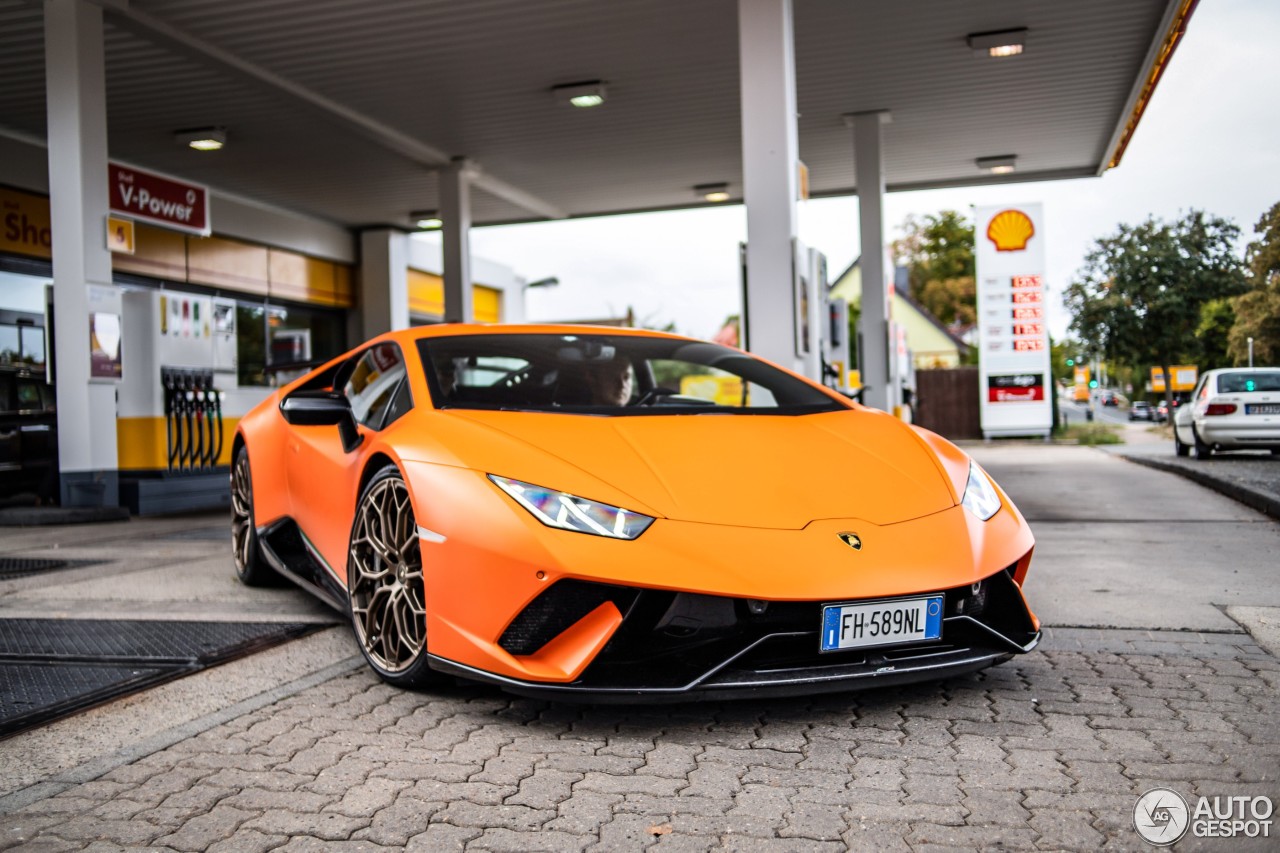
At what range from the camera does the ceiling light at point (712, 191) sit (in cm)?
1822

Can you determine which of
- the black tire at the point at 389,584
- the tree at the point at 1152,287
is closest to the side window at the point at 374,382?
the black tire at the point at 389,584

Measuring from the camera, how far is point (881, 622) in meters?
2.70

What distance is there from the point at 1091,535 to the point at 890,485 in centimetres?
437

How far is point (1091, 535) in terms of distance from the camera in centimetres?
689

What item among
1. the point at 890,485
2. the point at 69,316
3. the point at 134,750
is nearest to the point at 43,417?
the point at 69,316

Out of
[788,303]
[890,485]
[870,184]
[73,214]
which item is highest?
[870,184]

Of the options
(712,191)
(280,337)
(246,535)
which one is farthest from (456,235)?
(246,535)

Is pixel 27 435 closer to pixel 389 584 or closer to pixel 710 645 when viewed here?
pixel 389 584

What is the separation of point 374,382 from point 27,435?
832 cm

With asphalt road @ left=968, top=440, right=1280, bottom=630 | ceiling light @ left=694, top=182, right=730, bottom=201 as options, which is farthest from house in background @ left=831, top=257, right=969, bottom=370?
asphalt road @ left=968, top=440, right=1280, bottom=630

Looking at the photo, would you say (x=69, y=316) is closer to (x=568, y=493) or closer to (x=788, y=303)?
(x=788, y=303)

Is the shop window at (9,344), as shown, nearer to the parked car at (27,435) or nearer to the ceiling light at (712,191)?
the parked car at (27,435)

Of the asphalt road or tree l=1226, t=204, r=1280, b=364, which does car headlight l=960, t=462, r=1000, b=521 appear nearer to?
the asphalt road

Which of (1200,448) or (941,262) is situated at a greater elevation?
(941,262)
